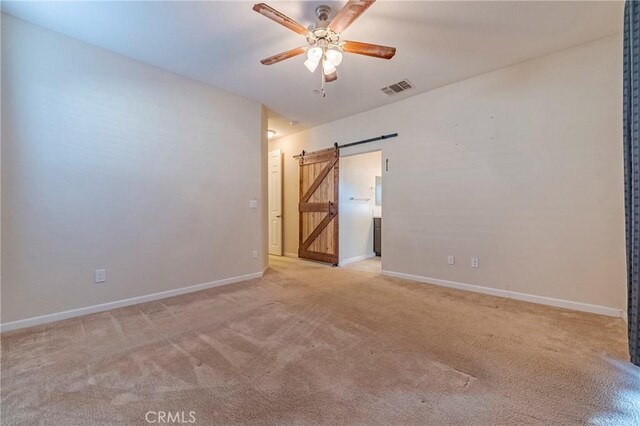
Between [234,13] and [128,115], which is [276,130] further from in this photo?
[234,13]

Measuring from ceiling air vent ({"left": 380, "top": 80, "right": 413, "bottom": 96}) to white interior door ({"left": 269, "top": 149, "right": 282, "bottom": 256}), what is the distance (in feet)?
9.58

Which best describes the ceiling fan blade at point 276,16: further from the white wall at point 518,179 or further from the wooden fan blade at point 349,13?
the white wall at point 518,179

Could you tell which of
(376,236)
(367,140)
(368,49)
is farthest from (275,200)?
(368,49)

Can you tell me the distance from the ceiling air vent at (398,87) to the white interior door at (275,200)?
292cm

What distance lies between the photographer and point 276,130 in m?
5.46

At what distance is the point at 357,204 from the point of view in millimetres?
5316

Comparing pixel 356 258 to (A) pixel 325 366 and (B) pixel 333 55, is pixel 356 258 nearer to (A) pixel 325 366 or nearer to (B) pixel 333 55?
(A) pixel 325 366

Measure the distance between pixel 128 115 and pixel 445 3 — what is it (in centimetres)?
322

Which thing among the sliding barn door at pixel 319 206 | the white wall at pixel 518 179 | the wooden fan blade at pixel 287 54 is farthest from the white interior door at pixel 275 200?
the wooden fan blade at pixel 287 54

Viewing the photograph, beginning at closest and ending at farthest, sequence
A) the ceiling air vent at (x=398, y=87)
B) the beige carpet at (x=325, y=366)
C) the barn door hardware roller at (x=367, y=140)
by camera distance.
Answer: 1. the beige carpet at (x=325, y=366)
2. the ceiling air vent at (x=398, y=87)
3. the barn door hardware roller at (x=367, y=140)

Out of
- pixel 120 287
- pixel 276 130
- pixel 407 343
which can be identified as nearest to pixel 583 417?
pixel 407 343

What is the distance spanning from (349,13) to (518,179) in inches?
102

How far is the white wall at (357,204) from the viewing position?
4.96 m

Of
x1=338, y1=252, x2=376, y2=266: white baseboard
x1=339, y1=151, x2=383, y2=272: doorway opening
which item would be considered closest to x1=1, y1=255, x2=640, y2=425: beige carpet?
x1=338, y1=252, x2=376, y2=266: white baseboard
